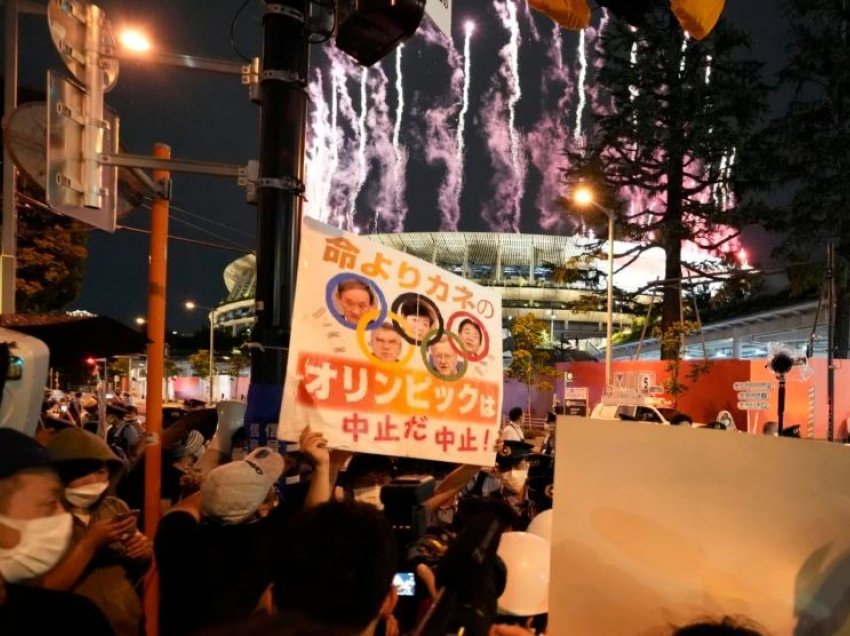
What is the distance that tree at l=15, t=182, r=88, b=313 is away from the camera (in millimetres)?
13344

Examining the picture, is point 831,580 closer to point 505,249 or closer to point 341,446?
point 341,446

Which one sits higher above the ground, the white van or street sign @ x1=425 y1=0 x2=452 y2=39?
street sign @ x1=425 y1=0 x2=452 y2=39

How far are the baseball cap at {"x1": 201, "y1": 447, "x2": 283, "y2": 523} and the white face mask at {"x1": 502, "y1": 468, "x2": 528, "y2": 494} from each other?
12.5 ft

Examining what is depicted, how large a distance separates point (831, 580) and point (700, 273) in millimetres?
26218

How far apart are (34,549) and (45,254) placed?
45.4 feet

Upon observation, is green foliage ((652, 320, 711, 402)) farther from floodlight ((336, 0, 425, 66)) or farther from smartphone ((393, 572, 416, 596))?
smartphone ((393, 572, 416, 596))

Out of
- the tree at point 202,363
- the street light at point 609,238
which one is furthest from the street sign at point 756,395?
the tree at point 202,363

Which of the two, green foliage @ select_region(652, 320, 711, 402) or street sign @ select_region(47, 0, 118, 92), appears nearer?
street sign @ select_region(47, 0, 118, 92)

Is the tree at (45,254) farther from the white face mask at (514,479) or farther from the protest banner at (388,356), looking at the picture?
the protest banner at (388,356)

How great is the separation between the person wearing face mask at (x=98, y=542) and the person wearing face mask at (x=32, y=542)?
13 centimetres

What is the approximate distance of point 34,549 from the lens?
192cm

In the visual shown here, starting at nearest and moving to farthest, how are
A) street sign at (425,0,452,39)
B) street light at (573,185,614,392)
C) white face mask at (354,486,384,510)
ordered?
white face mask at (354,486,384,510)
street sign at (425,0,452,39)
street light at (573,185,614,392)

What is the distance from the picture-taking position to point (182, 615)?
2.45 metres

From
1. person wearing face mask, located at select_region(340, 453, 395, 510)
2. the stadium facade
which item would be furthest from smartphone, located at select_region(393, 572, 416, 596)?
the stadium facade
